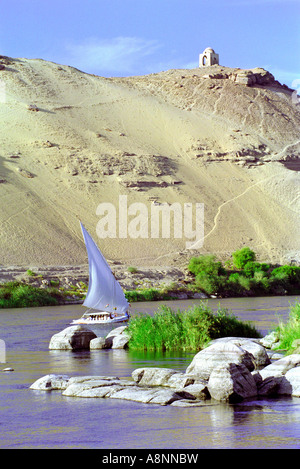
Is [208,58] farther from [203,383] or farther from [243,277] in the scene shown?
[203,383]

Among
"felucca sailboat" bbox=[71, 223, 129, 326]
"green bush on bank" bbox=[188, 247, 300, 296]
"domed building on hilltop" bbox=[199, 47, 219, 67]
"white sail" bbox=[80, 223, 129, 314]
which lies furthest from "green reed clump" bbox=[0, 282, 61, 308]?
"domed building on hilltop" bbox=[199, 47, 219, 67]

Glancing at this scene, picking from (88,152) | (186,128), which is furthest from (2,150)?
(186,128)

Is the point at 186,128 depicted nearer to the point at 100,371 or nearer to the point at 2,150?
the point at 2,150

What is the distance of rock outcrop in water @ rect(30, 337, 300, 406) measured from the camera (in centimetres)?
1228

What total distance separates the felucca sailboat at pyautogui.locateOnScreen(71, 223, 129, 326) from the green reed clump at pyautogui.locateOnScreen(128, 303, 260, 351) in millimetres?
9457

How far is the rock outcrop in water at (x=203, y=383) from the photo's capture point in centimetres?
1228

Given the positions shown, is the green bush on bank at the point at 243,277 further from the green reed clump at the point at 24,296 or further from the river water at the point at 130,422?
the river water at the point at 130,422

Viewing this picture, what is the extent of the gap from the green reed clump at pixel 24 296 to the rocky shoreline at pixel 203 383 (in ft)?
110

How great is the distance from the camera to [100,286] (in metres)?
30.5

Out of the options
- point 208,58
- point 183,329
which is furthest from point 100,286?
point 208,58

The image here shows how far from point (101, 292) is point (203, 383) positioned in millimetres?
18244

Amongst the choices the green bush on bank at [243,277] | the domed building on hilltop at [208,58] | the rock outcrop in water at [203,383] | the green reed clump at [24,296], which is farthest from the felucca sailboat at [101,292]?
the domed building on hilltop at [208,58]

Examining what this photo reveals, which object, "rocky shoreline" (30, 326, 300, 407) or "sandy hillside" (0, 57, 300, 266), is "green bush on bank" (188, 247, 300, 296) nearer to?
"sandy hillside" (0, 57, 300, 266)
